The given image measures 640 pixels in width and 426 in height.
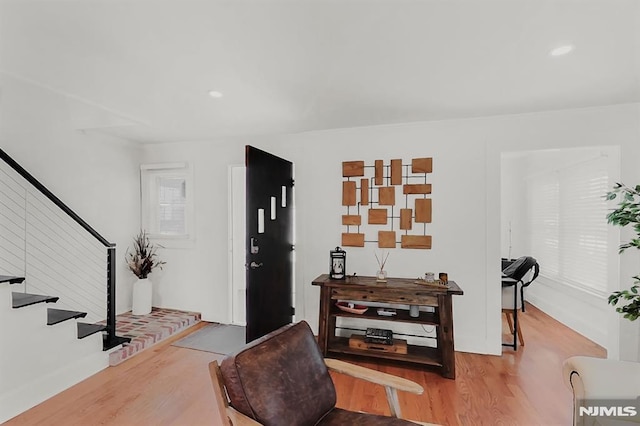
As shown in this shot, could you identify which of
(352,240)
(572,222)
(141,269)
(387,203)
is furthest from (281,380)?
(572,222)

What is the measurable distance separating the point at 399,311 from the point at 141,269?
327 centimetres

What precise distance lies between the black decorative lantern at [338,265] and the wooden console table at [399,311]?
0.08 m

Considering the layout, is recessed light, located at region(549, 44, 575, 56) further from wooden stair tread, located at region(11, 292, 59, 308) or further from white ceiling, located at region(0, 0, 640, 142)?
wooden stair tread, located at region(11, 292, 59, 308)

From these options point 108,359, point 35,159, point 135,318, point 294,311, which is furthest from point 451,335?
point 35,159

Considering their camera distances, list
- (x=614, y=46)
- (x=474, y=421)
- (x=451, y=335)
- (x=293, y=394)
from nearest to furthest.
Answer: (x=293, y=394) → (x=614, y=46) → (x=474, y=421) → (x=451, y=335)

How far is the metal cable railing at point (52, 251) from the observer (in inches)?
113

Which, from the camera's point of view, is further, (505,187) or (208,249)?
(505,187)

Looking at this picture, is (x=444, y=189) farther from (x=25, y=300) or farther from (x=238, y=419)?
(x=25, y=300)

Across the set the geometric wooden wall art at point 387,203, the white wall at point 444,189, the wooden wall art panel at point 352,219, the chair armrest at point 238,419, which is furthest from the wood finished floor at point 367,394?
the wooden wall art panel at point 352,219

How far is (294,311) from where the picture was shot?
362cm

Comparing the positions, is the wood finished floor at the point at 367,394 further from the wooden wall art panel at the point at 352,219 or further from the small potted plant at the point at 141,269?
the wooden wall art panel at the point at 352,219

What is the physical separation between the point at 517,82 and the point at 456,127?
0.92m

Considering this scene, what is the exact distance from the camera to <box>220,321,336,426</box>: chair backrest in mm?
1274

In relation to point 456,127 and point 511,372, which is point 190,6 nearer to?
point 456,127
